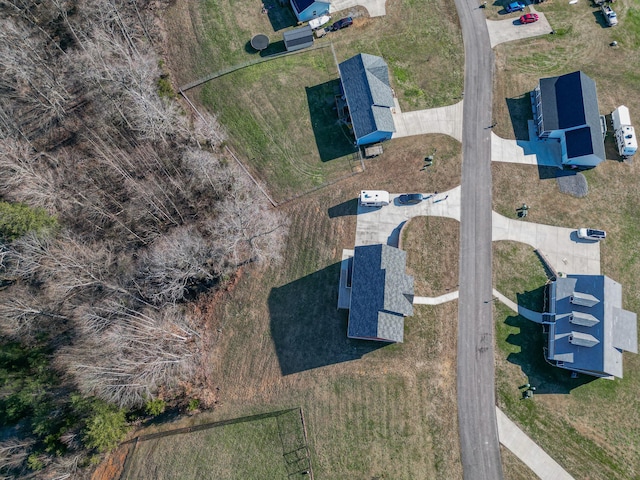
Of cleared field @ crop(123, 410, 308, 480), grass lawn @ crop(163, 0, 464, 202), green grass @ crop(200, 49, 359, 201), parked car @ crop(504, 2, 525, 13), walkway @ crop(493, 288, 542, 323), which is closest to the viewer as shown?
cleared field @ crop(123, 410, 308, 480)

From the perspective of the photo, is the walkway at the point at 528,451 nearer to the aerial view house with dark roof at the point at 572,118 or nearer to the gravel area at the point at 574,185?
the gravel area at the point at 574,185

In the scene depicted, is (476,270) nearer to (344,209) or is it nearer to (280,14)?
(344,209)

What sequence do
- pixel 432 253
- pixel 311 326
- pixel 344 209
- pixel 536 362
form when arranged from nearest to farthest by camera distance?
pixel 536 362, pixel 311 326, pixel 432 253, pixel 344 209

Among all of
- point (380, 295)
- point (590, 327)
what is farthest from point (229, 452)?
point (590, 327)

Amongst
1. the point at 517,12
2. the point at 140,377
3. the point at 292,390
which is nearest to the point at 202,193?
the point at 140,377

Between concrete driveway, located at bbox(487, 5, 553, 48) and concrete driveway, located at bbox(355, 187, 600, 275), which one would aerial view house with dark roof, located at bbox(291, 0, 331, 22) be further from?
concrete driveway, located at bbox(355, 187, 600, 275)

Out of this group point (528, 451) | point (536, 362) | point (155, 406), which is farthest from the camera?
point (536, 362)

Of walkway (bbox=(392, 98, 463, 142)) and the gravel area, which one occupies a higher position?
walkway (bbox=(392, 98, 463, 142))

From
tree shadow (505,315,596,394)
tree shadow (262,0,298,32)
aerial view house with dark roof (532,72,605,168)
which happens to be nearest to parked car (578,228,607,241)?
aerial view house with dark roof (532,72,605,168)
